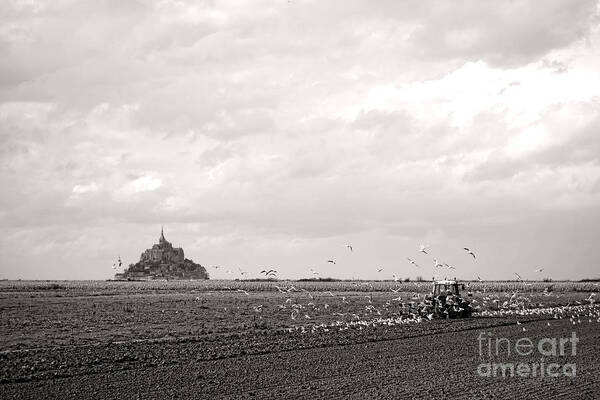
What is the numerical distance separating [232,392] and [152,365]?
4.54 m

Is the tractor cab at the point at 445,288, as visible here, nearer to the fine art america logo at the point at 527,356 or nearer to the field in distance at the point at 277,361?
the field in distance at the point at 277,361

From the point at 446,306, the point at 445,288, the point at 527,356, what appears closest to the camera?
the point at 527,356

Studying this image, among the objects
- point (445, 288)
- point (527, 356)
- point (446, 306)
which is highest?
point (445, 288)

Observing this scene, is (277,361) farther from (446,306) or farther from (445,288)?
(445,288)

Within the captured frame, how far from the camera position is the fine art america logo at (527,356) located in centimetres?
1664

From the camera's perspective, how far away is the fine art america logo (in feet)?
54.6

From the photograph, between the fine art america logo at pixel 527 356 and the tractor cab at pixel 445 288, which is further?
the tractor cab at pixel 445 288

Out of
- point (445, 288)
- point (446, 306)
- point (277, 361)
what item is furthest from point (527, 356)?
point (445, 288)

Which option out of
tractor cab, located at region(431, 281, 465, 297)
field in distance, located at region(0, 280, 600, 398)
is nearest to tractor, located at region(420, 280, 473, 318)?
tractor cab, located at region(431, 281, 465, 297)

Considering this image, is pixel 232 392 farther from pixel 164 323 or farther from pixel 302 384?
pixel 164 323

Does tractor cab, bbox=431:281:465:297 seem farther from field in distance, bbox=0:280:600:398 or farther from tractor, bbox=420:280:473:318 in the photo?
field in distance, bbox=0:280:600:398

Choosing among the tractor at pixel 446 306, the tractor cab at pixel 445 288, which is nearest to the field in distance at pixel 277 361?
the tractor at pixel 446 306

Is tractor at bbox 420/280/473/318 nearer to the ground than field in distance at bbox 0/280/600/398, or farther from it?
farther from it

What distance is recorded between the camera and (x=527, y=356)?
19641mm
